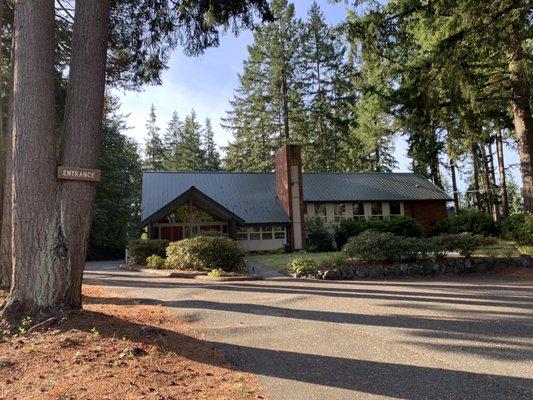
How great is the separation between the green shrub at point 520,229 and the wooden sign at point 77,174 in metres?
15.0

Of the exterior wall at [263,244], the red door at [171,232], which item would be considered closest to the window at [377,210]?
the exterior wall at [263,244]

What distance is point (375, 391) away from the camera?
3842 millimetres

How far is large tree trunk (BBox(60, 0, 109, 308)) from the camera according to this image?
5.41 metres

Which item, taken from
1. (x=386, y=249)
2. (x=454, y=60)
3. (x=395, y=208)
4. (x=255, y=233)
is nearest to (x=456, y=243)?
(x=386, y=249)

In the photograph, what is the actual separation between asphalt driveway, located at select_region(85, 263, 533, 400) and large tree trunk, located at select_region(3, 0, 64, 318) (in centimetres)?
222

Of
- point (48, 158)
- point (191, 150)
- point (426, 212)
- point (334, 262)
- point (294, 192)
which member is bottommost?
point (334, 262)

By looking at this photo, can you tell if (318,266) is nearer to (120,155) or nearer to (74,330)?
(74,330)

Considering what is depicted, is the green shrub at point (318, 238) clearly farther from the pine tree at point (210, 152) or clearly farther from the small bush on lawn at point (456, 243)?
the pine tree at point (210, 152)

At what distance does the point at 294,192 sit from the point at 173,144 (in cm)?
4141

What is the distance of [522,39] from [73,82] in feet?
48.2

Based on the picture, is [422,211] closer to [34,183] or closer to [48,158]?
[48,158]

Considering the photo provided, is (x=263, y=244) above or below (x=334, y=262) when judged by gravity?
above

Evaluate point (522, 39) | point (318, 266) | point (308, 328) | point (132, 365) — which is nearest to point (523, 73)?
point (522, 39)

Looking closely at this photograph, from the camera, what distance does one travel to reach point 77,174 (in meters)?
5.48
